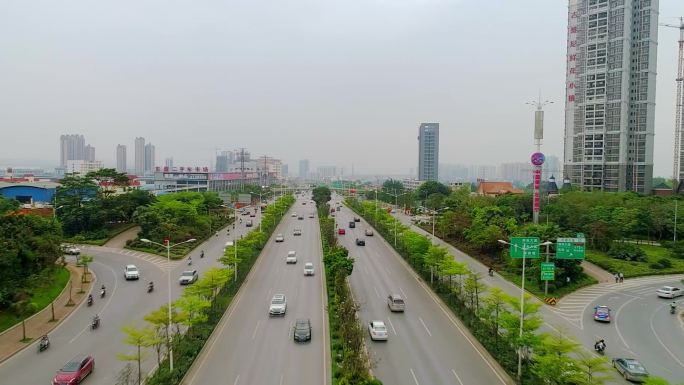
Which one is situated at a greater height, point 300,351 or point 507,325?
point 507,325

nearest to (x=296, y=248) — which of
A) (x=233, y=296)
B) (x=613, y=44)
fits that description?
(x=233, y=296)

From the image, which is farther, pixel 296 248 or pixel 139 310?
pixel 296 248

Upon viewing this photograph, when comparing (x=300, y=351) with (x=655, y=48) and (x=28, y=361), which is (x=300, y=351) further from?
(x=655, y=48)

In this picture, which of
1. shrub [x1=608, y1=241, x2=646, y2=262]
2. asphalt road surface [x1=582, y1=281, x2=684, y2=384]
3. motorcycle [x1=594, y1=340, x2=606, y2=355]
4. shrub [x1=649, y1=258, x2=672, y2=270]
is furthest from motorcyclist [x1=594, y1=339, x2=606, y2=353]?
shrub [x1=608, y1=241, x2=646, y2=262]

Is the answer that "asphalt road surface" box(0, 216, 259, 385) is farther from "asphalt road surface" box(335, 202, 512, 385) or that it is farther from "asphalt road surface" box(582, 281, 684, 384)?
"asphalt road surface" box(582, 281, 684, 384)

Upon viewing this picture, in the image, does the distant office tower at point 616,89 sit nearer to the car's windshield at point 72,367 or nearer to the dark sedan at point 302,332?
the dark sedan at point 302,332

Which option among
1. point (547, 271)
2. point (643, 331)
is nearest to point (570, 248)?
point (547, 271)
